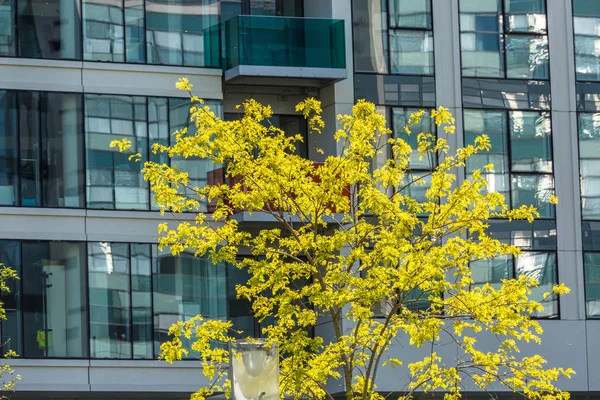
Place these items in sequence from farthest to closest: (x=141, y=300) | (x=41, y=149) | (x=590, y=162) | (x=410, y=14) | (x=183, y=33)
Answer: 1. (x=590, y=162)
2. (x=410, y=14)
3. (x=183, y=33)
4. (x=141, y=300)
5. (x=41, y=149)

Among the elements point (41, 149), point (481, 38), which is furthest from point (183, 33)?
point (481, 38)

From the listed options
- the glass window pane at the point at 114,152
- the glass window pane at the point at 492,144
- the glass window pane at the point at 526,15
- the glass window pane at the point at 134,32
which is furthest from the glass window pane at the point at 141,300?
the glass window pane at the point at 526,15

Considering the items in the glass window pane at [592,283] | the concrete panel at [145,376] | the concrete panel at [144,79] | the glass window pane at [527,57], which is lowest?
the concrete panel at [145,376]

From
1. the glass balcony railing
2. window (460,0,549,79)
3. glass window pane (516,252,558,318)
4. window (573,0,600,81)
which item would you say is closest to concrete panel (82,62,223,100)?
the glass balcony railing

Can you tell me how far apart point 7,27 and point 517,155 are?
1207 cm

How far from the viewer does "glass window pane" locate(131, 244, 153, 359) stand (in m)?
32.7

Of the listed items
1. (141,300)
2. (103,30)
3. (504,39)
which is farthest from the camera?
(504,39)

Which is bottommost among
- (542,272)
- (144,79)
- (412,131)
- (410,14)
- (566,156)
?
(542,272)

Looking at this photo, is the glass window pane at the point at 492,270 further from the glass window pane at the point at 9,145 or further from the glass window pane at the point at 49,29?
the glass window pane at the point at 9,145

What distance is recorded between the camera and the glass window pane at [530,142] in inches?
1416

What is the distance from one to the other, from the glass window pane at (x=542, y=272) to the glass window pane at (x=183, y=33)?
28.0 feet

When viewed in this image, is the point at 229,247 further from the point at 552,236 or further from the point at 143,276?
the point at 552,236

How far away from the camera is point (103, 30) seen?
33.1 metres

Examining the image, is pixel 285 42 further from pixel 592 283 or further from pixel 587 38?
pixel 592 283
